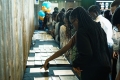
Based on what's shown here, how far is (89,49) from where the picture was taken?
2.43 meters

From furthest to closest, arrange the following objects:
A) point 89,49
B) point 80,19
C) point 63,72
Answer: point 63,72, point 80,19, point 89,49

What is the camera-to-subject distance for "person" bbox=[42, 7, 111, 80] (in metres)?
2.45

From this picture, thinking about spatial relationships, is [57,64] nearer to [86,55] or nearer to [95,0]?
[86,55]

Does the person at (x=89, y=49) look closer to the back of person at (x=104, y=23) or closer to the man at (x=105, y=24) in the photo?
the man at (x=105, y=24)

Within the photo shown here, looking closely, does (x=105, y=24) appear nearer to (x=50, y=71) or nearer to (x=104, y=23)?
(x=104, y=23)

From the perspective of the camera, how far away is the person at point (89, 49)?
245cm

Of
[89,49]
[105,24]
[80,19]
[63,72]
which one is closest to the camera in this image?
[89,49]

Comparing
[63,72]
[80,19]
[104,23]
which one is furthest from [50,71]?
[80,19]

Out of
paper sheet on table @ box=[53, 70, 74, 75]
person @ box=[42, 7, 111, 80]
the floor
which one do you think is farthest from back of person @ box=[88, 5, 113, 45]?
person @ box=[42, 7, 111, 80]

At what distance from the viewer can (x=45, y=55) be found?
681cm

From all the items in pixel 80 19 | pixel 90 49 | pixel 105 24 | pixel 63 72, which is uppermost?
pixel 80 19

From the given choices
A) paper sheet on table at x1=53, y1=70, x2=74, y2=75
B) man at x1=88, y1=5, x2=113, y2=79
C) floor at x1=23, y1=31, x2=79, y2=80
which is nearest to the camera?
man at x1=88, y1=5, x2=113, y2=79

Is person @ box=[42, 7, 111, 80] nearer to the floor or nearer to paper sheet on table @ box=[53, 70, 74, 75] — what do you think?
the floor

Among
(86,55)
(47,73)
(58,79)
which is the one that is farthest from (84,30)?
(47,73)
